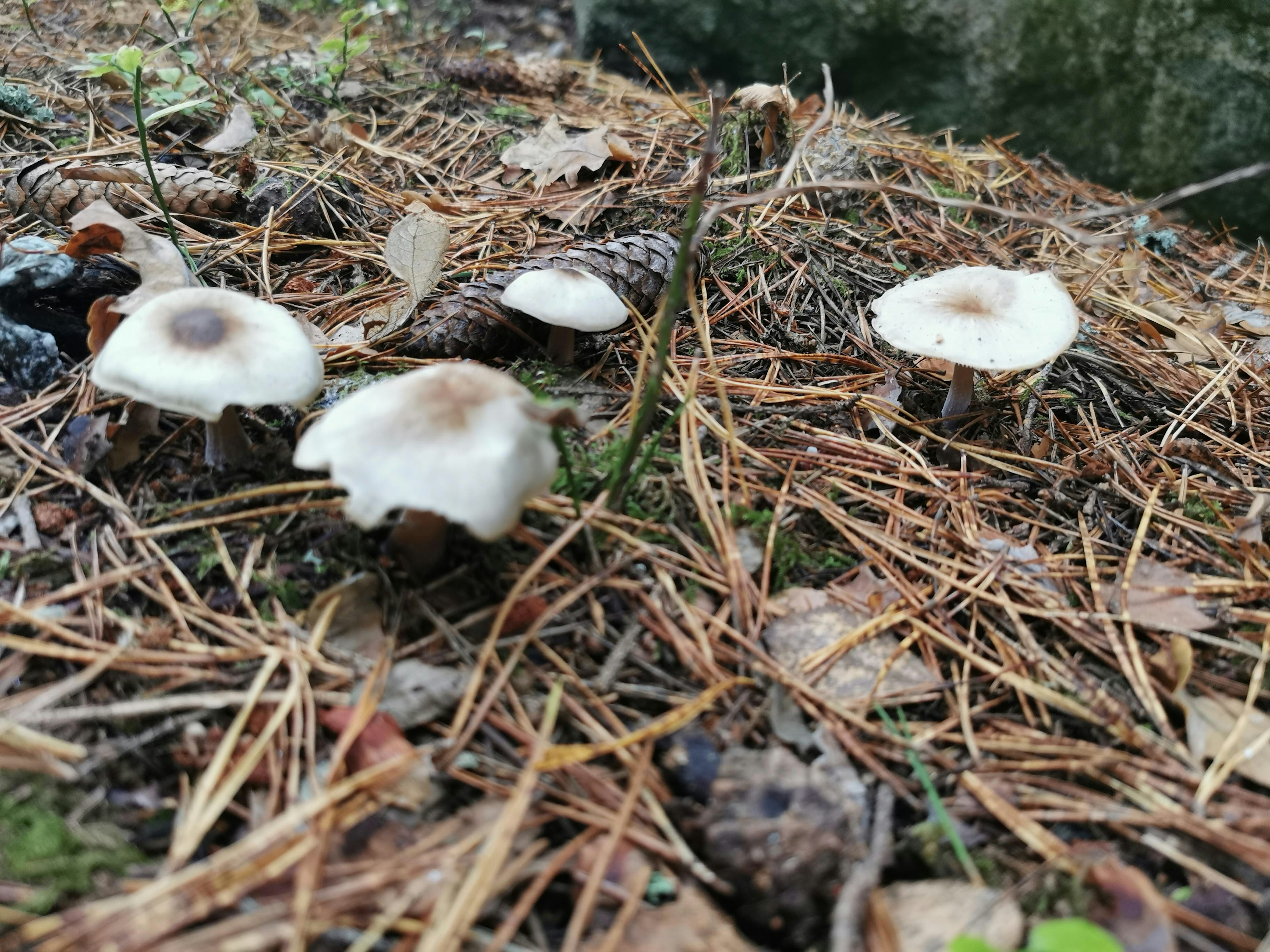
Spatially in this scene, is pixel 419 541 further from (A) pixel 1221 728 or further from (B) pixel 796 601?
(A) pixel 1221 728

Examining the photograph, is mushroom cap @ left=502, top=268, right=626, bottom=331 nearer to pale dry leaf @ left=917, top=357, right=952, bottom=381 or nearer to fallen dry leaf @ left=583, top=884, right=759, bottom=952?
pale dry leaf @ left=917, top=357, right=952, bottom=381

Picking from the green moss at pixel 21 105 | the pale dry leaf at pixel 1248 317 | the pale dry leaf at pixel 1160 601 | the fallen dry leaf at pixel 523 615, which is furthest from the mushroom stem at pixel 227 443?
the pale dry leaf at pixel 1248 317

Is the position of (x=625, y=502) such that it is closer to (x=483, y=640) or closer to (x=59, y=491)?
(x=483, y=640)

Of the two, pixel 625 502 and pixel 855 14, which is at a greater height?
pixel 855 14

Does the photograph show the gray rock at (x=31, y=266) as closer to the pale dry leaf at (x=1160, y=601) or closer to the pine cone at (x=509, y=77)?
the pine cone at (x=509, y=77)

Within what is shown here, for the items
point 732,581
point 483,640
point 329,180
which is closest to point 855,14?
point 329,180

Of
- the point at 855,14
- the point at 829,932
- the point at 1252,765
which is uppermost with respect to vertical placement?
the point at 855,14

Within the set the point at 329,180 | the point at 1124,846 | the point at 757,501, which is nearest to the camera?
the point at 1124,846

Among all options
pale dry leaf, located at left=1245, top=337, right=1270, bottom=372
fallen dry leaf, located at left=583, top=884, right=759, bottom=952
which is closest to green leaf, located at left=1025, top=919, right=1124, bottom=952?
fallen dry leaf, located at left=583, top=884, right=759, bottom=952
